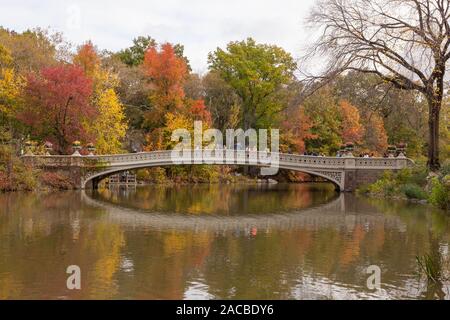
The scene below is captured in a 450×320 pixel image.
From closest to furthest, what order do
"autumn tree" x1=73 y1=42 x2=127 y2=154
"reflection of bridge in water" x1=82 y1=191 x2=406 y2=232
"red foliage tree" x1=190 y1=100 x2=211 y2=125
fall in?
1. "reflection of bridge in water" x1=82 y1=191 x2=406 y2=232
2. "autumn tree" x1=73 y1=42 x2=127 y2=154
3. "red foliage tree" x1=190 y1=100 x2=211 y2=125

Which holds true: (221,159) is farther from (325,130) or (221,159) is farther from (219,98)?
(325,130)

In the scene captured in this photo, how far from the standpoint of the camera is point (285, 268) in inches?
418

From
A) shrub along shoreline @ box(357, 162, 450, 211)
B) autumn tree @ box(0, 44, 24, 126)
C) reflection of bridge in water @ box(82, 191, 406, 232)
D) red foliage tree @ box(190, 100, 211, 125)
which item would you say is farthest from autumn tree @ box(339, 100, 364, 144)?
reflection of bridge in water @ box(82, 191, 406, 232)

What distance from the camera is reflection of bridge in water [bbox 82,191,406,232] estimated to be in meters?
16.9

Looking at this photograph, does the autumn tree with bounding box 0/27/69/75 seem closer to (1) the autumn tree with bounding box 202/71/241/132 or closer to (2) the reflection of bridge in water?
(1) the autumn tree with bounding box 202/71/241/132

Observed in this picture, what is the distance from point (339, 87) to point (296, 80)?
20504 mm

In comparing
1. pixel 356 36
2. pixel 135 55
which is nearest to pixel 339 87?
pixel 135 55

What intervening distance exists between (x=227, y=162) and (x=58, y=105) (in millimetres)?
9562

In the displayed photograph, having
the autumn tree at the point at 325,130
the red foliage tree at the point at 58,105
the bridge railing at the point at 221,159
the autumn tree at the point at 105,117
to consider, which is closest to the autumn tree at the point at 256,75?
the autumn tree at the point at 325,130

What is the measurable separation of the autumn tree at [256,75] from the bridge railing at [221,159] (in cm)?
1326

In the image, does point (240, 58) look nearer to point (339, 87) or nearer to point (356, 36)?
point (339, 87)

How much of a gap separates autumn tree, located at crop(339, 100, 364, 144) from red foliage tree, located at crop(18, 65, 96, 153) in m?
21.6

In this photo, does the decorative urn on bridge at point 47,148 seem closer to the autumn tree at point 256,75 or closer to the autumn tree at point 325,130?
the autumn tree at point 256,75

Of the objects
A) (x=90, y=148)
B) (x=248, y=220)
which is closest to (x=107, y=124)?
(x=90, y=148)
